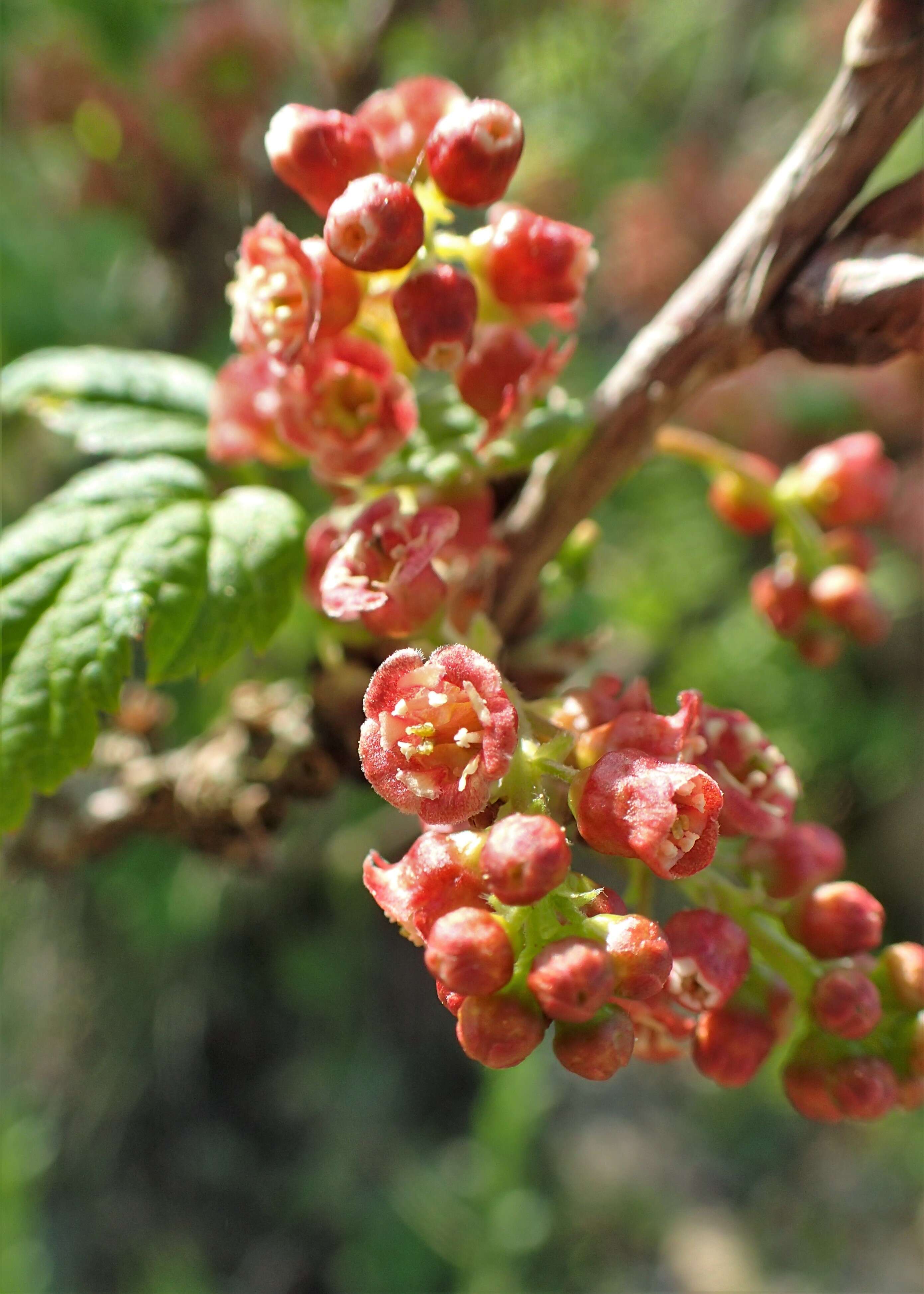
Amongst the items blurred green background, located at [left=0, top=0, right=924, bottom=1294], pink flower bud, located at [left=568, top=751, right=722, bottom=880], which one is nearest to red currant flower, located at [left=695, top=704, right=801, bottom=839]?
pink flower bud, located at [left=568, top=751, right=722, bottom=880]

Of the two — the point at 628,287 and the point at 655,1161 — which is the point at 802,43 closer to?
the point at 628,287

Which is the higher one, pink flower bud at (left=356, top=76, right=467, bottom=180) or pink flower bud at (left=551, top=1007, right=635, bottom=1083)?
pink flower bud at (left=356, top=76, right=467, bottom=180)

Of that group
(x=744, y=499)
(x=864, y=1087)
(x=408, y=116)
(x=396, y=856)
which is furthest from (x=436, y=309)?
(x=396, y=856)

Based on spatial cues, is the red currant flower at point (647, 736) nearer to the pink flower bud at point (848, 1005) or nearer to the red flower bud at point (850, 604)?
the pink flower bud at point (848, 1005)

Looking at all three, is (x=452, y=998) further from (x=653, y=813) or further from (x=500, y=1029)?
(x=653, y=813)

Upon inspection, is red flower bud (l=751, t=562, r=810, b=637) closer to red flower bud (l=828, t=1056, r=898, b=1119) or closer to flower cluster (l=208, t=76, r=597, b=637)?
flower cluster (l=208, t=76, r=597, b=637)

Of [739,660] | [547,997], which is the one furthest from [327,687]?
[739,660]
